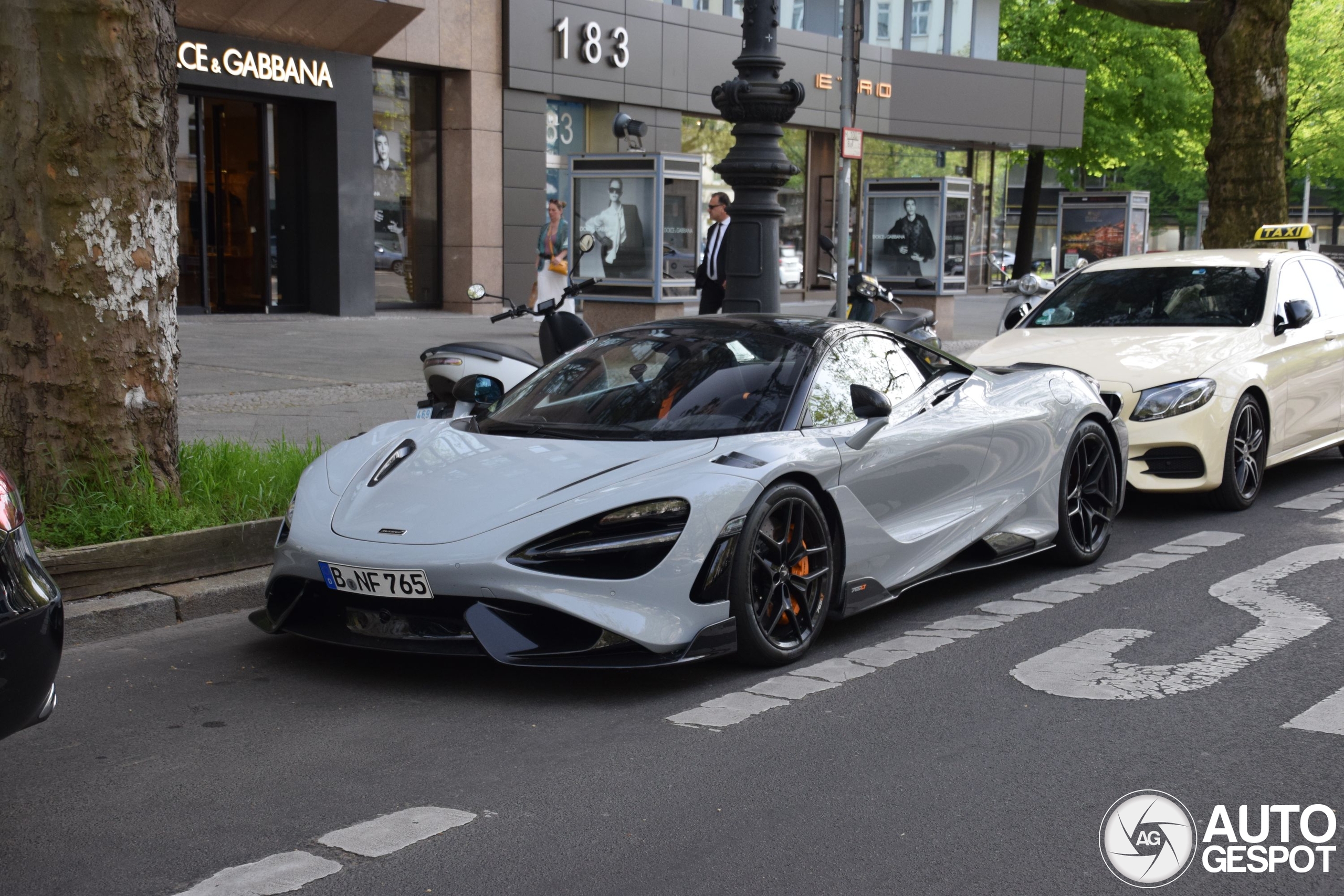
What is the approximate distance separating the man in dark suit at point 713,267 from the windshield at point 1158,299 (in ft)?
14.2

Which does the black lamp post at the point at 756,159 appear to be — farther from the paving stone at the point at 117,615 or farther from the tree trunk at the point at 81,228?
the paving stone at the point at 117,615

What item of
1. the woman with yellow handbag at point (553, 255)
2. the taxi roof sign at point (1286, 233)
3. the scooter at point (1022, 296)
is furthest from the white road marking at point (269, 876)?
the woman with yellow handbag at point (553, 255)

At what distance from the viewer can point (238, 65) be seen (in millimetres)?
19359

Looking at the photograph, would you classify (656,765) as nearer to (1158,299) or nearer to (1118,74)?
(1158,299)

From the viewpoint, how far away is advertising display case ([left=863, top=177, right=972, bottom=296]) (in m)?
20.3

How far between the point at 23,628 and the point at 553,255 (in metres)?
13.9

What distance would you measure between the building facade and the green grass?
12987 millimetres

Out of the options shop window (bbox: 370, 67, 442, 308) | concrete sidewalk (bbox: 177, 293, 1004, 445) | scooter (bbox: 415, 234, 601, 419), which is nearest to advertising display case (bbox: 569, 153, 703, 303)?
concrete sidewalk (bbox: 177, 293, 1004, 445)

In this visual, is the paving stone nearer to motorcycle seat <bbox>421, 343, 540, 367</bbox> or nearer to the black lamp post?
motorcycle seat <bbox>421, 343, 540, 367</bbox>

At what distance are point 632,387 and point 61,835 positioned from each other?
2.80 metres

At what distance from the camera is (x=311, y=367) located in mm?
14477

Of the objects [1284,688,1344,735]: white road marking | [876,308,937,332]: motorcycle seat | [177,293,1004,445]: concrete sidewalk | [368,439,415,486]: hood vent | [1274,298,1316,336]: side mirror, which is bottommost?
[1284,688,1344,735]: white road marking

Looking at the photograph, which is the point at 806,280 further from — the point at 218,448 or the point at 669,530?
the point at 669,530

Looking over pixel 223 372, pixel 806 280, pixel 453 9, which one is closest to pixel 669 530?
pixel 223 372
